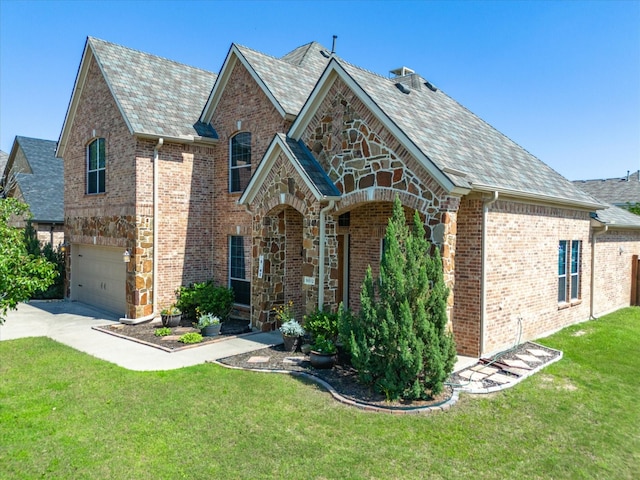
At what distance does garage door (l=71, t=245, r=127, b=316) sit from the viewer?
1545 cm

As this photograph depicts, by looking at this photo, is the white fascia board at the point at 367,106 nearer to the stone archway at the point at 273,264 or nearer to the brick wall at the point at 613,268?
the stone archway at the point at 273,264

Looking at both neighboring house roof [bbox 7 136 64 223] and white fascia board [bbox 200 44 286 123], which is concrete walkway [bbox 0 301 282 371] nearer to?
neighboring house roof [bbox 7 136 64 223]

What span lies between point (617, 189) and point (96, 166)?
3414 cm

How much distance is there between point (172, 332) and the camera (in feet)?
41.7

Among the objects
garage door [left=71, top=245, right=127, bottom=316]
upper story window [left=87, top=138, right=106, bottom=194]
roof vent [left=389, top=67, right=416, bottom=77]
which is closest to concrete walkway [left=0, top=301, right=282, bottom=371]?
garage door [left=71, top=245, right=127, bottom=316]

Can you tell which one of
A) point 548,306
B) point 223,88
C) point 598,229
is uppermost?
point 223,88

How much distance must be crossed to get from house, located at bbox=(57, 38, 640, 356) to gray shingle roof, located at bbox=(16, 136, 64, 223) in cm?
445

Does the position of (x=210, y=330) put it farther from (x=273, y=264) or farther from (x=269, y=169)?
(x=269, y=169)

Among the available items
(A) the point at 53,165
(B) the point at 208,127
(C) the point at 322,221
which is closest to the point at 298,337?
(C) the point at 322,221

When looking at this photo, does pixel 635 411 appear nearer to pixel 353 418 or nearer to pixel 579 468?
pixel 579 468

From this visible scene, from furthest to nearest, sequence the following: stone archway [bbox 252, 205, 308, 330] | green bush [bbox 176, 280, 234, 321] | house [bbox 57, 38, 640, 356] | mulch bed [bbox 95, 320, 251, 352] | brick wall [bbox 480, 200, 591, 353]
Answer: green bush [bbox 176, 280, 234, 321] < stone archway [bbox 252, 205, 308, 330] < mulch bed [bbox 95, 320, 251, 352] < brick wall [bbox 480, 200, 591, 353] < house [bbox 57, 38, 640, 356]

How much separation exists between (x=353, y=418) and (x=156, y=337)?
7126mm

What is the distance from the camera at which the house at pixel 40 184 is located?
827 inches

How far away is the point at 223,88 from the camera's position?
50.3ft
